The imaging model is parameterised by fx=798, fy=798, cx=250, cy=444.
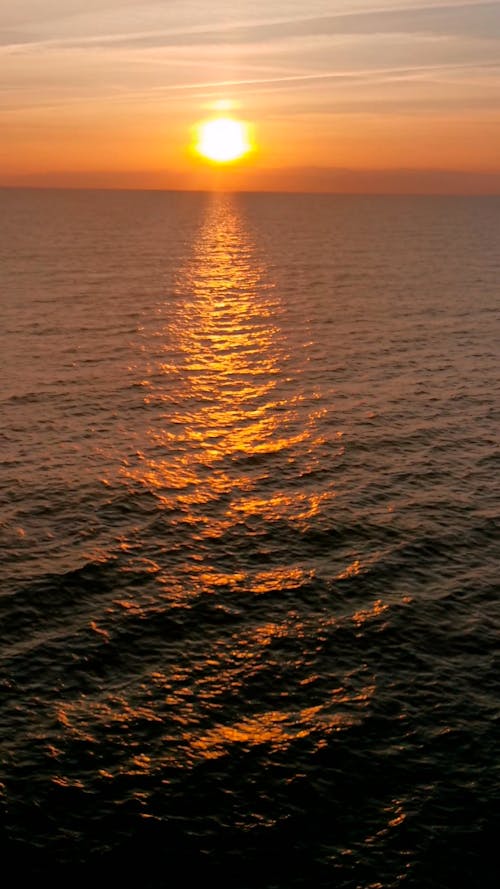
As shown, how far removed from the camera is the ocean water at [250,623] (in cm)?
2695

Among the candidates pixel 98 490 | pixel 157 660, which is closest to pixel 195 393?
pixel 98 490

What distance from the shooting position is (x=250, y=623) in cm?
3862

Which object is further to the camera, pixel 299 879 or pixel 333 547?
pixel 333 547

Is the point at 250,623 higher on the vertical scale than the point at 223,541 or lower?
lower

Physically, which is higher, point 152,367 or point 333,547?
point 152,367

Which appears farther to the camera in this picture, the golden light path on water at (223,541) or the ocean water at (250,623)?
the golden light path on water at (223,541)

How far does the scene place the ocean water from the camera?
27.0m

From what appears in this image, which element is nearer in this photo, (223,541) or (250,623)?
(250,623)

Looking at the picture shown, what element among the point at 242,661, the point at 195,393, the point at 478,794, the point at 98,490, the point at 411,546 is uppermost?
the point at 195,393

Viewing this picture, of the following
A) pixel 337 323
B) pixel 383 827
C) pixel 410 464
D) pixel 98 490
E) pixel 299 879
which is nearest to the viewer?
pixel 299 879

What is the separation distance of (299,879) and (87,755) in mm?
9275

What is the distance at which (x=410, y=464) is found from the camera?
5791 centimetres

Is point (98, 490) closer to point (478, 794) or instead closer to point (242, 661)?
point (242, 661)

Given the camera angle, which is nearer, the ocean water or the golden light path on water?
the ocean water
